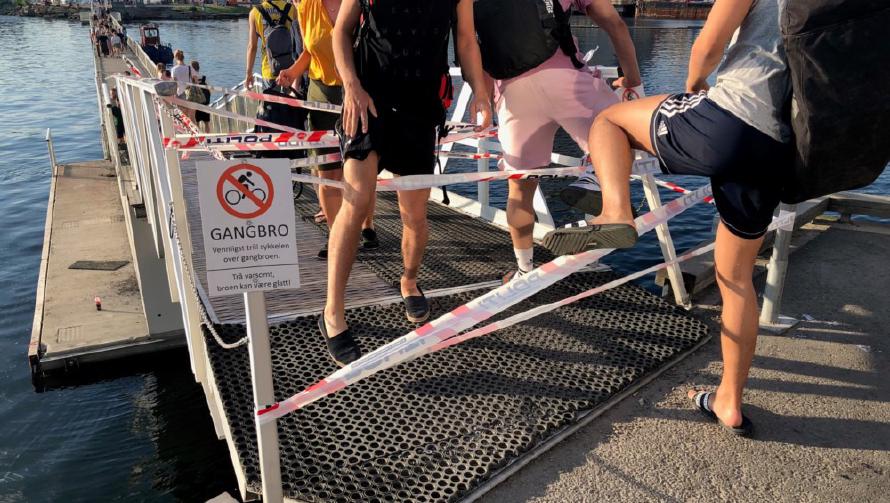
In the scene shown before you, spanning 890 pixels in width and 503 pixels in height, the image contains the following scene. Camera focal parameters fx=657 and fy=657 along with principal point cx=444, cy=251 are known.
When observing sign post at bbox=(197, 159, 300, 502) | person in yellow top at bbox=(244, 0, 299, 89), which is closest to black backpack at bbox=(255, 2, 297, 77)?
person in yellow top at bbox=(244, 0, 299, 89)

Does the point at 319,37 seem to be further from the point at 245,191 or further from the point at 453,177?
the point at 245,191

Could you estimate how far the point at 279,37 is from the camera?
633 cm

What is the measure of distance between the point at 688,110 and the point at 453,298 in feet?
7.13

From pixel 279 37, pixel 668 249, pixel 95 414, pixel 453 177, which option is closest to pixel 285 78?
pixel 279 37

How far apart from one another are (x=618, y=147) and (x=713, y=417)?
140 cm

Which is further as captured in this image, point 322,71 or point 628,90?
point 322,71

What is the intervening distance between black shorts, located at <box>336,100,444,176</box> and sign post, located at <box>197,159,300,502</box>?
102cm

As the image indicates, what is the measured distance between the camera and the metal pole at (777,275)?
12.2 ft

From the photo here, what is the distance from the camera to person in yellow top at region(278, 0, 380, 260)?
4543 millimetres

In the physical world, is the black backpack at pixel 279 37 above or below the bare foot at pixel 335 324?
above

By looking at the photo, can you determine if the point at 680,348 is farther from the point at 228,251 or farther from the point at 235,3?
the point at 235,3

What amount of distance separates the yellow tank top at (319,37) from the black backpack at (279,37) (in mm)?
1679

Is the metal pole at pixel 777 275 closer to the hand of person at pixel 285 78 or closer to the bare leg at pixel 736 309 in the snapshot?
the bare leg at pixel 736 309

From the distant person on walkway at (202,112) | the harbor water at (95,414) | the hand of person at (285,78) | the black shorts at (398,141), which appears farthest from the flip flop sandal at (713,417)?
the harbor water at (95,414)
